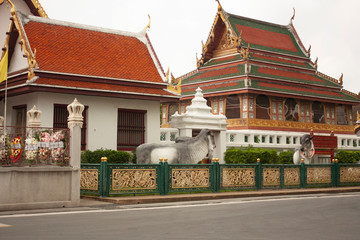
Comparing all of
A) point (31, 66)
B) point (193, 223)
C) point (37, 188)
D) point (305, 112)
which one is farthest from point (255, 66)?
point (193, 223)

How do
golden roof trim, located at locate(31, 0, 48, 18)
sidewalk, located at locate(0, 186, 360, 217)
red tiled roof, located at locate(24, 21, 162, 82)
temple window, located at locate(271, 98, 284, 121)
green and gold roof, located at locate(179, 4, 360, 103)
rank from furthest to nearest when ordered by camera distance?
temple window, located at locate(271, 98, 284, 121) → green and gold roof, located at locate(179, 4, 360, 103) → golden roof trim, located at locate(31, 0, 48, 18) → red tiled roof, located at locate(24, 21, 162, 82) → sidewalk, located at locate(0, 186, 360, 217)

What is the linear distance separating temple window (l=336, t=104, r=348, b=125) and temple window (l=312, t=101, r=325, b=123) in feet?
8.28

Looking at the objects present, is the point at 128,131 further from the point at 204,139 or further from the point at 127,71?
the point at 204,139

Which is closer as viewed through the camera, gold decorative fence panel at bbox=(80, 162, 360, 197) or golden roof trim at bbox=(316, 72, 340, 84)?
gold decorative fence panel at bbox=(80, 162, 360, 197)

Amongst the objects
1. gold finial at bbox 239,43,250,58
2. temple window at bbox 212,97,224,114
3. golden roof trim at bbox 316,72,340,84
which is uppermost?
gold finial at bbox 239,43,250,58

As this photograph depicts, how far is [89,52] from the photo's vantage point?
2255 cm

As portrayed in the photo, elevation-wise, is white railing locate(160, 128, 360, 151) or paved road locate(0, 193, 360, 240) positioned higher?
white railing locate(160, 128, 360, 151)

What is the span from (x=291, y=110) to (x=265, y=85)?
368 cm

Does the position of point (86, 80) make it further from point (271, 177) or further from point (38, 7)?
point (38, 7)

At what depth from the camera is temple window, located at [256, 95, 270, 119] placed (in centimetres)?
3562

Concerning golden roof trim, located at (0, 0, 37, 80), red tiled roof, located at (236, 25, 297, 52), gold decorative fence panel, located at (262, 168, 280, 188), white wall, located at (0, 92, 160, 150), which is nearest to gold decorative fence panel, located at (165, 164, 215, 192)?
gold decorative fence panel, located at (262, 168, 280, 188)

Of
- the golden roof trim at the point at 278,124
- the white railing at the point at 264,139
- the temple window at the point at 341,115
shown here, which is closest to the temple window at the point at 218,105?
the golden roof trim at the point at 278,124

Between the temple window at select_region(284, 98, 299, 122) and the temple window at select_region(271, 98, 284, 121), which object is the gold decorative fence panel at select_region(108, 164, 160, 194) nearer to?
the temple window at select_region(271, 98, 284, 121)

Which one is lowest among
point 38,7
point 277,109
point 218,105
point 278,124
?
point 278,124
